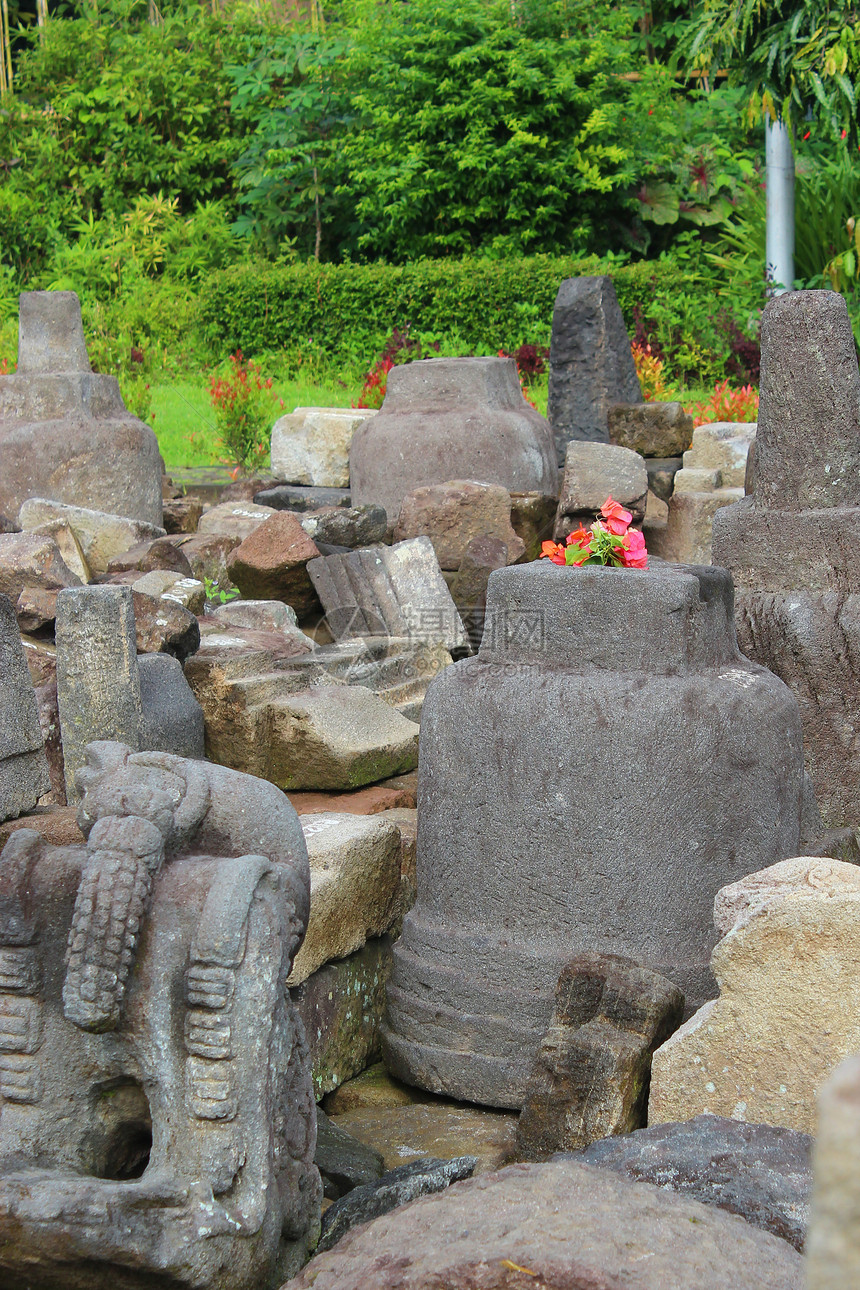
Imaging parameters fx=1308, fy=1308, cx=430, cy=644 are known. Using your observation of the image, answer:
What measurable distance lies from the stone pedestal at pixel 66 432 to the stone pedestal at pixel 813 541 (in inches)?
148

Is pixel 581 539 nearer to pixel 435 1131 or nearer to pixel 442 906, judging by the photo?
pixel 442 906

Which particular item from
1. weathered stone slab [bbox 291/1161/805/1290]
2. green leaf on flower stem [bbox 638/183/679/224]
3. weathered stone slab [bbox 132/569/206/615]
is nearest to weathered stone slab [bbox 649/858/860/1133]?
weathered stone slab [bbox 291/1161/805/1290]

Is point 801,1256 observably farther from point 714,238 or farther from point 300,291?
point 714,238

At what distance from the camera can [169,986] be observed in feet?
5.88

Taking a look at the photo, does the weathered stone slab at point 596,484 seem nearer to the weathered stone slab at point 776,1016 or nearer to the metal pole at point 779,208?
the weathered stone slab at point 776,1016

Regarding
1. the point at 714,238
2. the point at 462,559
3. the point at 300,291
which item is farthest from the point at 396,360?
the point at 462,559

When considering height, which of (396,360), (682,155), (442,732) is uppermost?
(682,155)

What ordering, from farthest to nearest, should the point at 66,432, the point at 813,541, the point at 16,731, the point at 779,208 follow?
the point at 779,208
the point at 66,432
the point at 813,541
the point at 16,731

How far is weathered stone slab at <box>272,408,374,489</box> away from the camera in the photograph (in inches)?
323

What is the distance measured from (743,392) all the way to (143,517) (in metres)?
4.95

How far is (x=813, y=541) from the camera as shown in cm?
396

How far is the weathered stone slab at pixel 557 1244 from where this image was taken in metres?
1.47

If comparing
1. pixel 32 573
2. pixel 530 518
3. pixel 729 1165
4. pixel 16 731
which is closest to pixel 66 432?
pixel 32 573

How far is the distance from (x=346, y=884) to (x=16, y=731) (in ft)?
3.04
